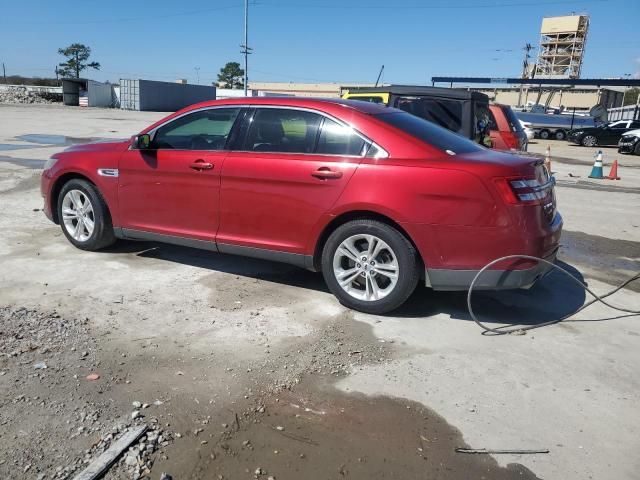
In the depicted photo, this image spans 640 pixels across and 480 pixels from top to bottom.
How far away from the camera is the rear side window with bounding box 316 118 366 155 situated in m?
4.38

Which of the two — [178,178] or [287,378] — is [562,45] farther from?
[287,378]

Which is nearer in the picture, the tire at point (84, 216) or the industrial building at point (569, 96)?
the tire at point (84, 216)

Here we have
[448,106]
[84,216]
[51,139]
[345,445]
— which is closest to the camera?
[345,445]

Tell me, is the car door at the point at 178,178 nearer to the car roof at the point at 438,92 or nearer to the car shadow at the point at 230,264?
the car shadow at the point at 230,264

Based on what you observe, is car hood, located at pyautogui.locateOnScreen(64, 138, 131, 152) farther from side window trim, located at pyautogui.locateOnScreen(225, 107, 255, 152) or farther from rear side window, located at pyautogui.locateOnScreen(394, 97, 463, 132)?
rear side window, located at pyautogui.locateOnScreen(394, 97, 463, 132)

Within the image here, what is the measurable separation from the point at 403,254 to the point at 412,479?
1901mm

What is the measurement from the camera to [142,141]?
5.27 meters

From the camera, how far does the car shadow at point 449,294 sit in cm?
457

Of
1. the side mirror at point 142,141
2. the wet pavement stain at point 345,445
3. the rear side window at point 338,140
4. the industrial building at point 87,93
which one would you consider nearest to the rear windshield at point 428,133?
the rear side window at point 338,140

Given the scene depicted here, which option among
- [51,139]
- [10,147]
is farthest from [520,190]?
[51,139]

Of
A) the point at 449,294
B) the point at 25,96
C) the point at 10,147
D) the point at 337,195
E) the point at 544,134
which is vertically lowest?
the point at 449,294

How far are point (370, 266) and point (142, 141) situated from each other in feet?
8.40

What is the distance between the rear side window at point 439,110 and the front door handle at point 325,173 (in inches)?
214

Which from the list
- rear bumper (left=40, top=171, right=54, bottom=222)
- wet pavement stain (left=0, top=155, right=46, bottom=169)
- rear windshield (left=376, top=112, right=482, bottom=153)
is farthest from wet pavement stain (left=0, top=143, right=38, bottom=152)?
rear windshield (left=376, top=112, right=482, bottom=153)
